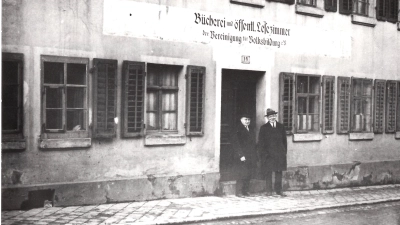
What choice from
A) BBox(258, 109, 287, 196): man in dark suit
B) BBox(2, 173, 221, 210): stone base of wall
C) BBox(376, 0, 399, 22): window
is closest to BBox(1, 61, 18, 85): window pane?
BBox(2, 173, 221, 210): stone base of wall

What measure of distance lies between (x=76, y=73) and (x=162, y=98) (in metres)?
2.03

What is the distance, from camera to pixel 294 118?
13.5 meters

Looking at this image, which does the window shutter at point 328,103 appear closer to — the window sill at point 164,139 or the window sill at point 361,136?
the window sill at point 361,136

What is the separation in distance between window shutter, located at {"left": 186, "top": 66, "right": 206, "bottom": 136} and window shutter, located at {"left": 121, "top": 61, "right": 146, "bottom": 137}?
1100mm

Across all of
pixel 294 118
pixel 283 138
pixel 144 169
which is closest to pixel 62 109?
pixel 144 169

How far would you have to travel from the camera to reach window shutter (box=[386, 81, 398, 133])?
51.9 ft

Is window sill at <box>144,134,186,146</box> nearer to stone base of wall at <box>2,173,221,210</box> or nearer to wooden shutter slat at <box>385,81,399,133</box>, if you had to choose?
stone base of wall at <box>2,173,221,210</box>

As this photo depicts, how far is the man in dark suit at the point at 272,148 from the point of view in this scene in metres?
12.3

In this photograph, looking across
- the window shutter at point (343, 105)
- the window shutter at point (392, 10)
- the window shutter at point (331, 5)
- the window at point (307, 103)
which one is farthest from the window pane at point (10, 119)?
the window shutter at point (392, 10)

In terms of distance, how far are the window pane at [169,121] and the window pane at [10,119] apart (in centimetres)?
317

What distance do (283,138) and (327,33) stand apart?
135 inches

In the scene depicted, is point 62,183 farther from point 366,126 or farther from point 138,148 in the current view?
point 366,126

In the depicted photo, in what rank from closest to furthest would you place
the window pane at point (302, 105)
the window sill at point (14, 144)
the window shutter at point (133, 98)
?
the window sill at point (14, 144), the window shutter at point (133, 98), the window pane at point (302, 105)

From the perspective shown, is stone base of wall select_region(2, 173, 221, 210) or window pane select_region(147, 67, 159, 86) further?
window pane select_region(147, 67, 159, 86)
